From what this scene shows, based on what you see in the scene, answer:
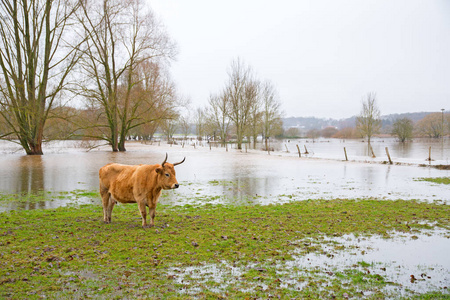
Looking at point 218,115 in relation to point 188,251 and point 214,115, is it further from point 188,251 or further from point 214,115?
point 188,251

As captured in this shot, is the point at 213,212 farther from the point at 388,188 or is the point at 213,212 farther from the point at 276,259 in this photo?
the point at 388,188

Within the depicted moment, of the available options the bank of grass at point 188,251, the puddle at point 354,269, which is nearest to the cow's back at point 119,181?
the bank of grass at point 188,251

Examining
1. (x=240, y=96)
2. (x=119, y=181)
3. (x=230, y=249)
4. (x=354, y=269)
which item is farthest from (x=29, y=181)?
(x=240, y=96)

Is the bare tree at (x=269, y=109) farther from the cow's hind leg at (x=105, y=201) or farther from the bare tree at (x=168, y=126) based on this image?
the cow's hind leg at (x=105, y=201)

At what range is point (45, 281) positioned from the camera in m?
5.23

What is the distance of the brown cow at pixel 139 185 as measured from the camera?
27.9ft

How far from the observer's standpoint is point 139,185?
862 centimetres

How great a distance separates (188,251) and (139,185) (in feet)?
8.56

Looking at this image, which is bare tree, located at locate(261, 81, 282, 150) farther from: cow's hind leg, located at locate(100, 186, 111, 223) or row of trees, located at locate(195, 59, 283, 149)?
cow's hind leg, located at locate(100, 186, 111, 223)

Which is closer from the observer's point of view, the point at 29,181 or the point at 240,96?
the point at 29,181

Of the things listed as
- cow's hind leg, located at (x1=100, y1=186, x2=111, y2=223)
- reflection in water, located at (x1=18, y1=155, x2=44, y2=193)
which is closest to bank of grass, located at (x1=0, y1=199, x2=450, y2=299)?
cow's hind leg, located at (x1=100, y1=186, x2=111, y2=223)

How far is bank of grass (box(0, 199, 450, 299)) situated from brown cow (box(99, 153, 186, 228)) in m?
0.61

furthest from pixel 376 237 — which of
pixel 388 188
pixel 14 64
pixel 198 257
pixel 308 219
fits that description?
pixel 14 64

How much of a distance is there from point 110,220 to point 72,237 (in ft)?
5.37
